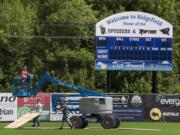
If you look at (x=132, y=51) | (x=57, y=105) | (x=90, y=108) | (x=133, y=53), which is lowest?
(x=57, y=105)

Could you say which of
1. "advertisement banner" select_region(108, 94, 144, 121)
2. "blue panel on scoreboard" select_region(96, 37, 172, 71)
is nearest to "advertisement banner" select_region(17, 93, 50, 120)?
"blue panel on scoreboard" select_region(96, 37, 172, 71)

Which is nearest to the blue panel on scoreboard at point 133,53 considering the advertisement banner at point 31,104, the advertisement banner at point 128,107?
the advertisement banner at point 128,107

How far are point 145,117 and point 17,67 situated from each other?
71.4 feet

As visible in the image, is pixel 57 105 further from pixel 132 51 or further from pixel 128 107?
pixel 132 51

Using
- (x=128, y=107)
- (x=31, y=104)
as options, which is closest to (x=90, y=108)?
(x=31, y=104)

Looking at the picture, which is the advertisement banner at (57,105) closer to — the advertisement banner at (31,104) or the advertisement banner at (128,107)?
the advertisement banner at (31,104)

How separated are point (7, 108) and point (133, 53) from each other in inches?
419

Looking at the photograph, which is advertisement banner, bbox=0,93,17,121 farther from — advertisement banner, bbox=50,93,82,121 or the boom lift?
the boom lift

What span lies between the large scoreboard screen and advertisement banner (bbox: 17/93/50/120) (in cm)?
489

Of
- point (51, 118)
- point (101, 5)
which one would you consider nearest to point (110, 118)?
point (51, 118)

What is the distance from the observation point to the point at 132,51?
4906 centimetres

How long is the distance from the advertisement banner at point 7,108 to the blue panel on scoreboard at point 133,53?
7.18 metres

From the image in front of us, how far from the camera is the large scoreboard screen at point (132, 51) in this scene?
1935 inches

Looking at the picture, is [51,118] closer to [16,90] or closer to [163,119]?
[163,119]
